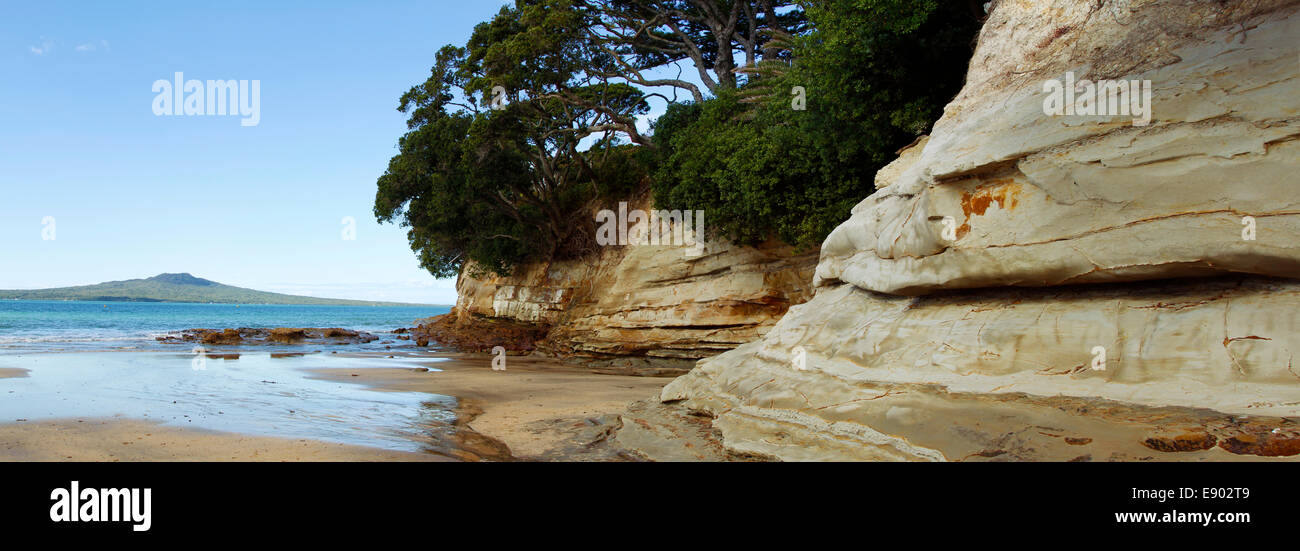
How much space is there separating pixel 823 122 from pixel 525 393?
821 centimetres

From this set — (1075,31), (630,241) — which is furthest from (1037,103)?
(630,241)

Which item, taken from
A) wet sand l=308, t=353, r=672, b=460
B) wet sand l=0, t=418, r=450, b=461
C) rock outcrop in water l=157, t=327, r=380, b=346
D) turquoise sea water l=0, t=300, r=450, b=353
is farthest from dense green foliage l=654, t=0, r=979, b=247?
turquoise sea water l=0, t=300, r=450, b=353

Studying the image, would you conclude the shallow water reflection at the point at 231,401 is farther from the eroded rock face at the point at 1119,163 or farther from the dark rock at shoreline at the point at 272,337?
the dark rock at shoreline at the point at 272,337

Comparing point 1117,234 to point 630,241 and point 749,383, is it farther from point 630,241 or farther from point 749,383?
point 630,241

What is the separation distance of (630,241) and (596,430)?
51.7 ft

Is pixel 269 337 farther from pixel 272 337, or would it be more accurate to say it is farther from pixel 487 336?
pixel 487 336

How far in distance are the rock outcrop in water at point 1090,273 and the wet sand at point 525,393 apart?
8.06ft

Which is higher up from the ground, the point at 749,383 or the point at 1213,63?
the point at 1213,63

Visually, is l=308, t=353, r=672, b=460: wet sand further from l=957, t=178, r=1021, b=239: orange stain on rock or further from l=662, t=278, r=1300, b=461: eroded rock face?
l=957, t=178, r=1021, b=239: orange stain on rock

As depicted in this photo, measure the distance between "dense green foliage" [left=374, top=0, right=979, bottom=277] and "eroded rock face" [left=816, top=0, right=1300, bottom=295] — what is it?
4.84 m

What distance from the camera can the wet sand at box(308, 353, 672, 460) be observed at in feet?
29.1

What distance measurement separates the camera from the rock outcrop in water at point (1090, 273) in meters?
5.05

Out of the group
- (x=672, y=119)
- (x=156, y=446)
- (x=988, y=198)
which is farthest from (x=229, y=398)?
(x=672, y=119)

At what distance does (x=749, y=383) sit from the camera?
28.6ft
